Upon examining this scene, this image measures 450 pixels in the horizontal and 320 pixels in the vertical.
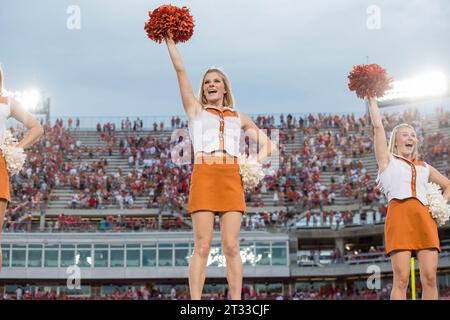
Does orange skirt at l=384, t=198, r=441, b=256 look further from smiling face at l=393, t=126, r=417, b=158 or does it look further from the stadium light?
the stadium light

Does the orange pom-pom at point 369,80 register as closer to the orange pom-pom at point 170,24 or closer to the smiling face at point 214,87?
the smiling face at point 214,87

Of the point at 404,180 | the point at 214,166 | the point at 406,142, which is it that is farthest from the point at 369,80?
the point at 214,166

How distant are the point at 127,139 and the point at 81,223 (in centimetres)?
726

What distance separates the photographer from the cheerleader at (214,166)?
17.9 feet

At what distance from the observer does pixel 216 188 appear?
5543mm

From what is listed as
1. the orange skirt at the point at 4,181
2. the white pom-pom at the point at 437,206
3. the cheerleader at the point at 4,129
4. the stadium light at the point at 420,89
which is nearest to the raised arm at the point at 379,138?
the white pom-pom at the point at 437,206

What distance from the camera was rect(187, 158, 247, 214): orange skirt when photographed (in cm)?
549

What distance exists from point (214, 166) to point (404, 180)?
5.40 ft

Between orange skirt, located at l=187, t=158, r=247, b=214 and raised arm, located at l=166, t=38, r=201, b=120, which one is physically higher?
raised arm, located at l=166, t=38, r=201, b=120

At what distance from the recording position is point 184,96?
573cm

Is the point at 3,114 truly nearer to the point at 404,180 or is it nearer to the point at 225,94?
the point at 225,94

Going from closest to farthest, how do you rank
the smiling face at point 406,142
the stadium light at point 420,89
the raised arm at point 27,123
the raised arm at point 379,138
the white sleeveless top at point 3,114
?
the white sleeveless top at point 3,114
the raised arm at point 27,123
the raised arm at point 379,138
the smiling face at point 406,142
the stadium light at point 420,89

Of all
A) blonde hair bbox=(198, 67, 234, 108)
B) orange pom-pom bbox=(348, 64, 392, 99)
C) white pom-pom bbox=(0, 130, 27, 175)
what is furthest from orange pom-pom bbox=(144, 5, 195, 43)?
orange pom-pom bbox=(348, 64, 392, 99)
